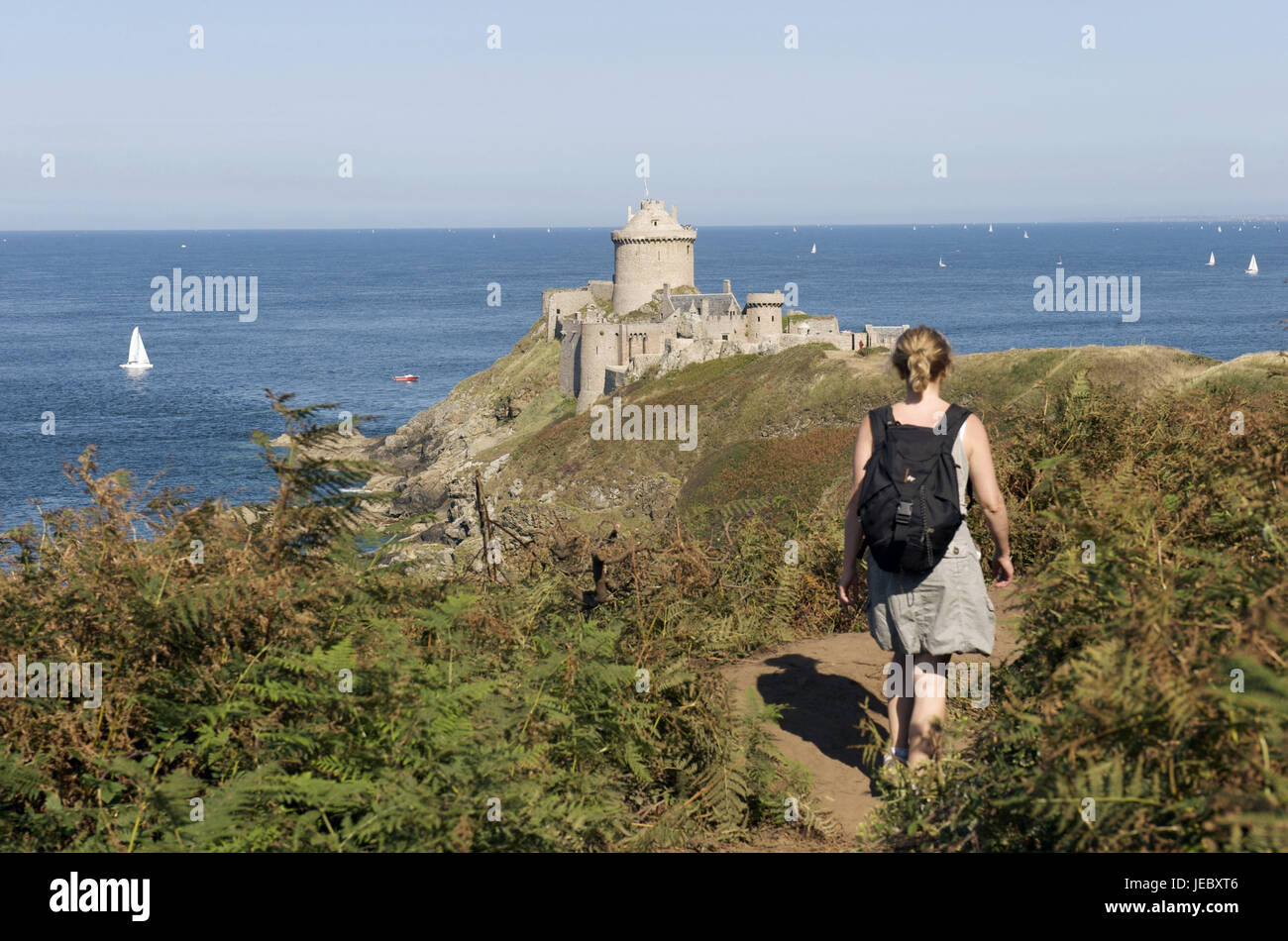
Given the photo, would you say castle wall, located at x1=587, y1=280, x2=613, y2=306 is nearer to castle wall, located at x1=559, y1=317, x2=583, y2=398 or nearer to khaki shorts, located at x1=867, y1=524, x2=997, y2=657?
castle wall, located at x1=559, y1=317, x2=583, y2=398

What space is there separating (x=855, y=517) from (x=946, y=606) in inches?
27.4

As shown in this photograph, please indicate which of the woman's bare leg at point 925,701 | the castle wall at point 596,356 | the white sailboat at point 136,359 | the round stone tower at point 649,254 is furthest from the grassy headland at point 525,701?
the white sailboat at point 136,359

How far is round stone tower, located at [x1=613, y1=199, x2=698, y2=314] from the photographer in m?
77.4

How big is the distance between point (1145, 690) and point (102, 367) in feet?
341

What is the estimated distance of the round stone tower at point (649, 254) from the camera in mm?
77438

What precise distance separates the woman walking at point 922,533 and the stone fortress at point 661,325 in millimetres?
50775

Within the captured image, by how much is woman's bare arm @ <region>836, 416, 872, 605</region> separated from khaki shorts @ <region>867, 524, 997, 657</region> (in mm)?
312

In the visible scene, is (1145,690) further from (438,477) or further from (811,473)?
(438,477)

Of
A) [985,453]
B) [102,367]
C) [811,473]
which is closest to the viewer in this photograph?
[985,453]

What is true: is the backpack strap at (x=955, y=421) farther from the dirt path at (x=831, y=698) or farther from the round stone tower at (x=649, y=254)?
the round stone tower at (x=649, y=254)

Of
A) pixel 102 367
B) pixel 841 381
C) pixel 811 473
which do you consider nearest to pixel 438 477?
pixel 841 381

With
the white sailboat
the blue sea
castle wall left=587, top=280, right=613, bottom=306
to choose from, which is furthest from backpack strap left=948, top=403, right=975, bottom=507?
the white sailboat

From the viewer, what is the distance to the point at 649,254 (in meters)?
77.7

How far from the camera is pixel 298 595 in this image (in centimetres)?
488
